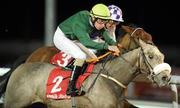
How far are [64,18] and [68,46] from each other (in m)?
5.11

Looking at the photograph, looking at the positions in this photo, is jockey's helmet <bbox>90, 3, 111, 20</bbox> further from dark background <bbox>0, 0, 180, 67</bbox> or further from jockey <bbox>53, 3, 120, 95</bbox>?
dark background <bbox>0, 0, 180, 67</bbox>

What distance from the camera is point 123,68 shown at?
6906 millimetres

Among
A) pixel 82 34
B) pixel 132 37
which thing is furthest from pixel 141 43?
pixel 82 34

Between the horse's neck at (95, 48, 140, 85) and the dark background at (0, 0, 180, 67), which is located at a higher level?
the horse's neck at (95, 48, 140, 85)

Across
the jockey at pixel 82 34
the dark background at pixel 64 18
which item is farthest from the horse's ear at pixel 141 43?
the dark background at pixel 64 18

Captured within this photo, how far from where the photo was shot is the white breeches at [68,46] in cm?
706

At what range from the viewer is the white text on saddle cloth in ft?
25.4

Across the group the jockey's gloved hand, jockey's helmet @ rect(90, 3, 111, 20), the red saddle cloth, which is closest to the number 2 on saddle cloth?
the red saddle cloth

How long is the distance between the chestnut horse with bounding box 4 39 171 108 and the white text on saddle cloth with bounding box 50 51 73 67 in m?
0.52

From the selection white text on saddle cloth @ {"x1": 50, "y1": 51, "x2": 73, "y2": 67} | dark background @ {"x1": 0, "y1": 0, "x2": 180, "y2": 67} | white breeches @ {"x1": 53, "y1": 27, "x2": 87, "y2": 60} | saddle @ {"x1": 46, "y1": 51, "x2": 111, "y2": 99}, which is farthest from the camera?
dark background @ {"x1": 0, "y1": 0, "x2": 180, "y2": 67}

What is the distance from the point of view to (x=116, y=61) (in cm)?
696

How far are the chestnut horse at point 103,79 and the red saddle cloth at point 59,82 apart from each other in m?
0.05

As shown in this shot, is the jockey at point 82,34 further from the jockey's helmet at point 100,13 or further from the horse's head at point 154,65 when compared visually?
the horse's head at point 154,65

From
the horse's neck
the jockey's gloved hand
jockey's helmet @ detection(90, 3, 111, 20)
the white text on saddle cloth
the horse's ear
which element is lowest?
the white text on saddle cloth
